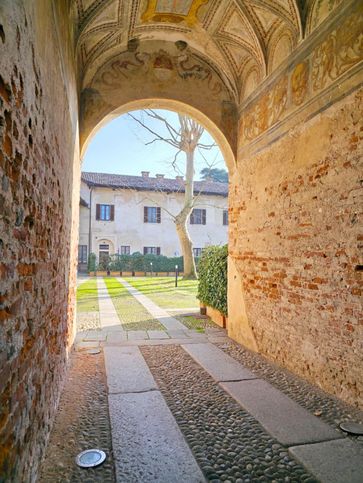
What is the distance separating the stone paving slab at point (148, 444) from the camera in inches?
82.6

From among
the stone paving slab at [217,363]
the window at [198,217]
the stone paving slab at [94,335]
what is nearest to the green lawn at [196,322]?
the stone paving slab at [217,363]

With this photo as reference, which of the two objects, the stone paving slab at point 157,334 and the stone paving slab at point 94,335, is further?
the stone paving slab at point 157,334

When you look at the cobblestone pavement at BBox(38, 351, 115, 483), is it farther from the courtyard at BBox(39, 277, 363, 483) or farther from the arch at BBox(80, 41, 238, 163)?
the arch at BBox(80, 41, 238, 163)

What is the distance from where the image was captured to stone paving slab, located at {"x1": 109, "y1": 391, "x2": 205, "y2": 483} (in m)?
2.10

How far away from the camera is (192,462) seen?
2.23 m

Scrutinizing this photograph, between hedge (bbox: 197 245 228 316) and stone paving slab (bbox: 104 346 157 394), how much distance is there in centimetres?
233

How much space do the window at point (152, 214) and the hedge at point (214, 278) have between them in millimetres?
18172

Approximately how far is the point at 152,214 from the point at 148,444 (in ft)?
79.9

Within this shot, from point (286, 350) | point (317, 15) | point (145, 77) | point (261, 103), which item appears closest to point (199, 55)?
point (145, 77)

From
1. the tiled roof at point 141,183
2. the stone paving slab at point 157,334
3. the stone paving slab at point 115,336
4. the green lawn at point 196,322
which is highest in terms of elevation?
the tiled roof at point 141,183

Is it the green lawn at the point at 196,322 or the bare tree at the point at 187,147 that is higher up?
the bare tree at the point at 187,147

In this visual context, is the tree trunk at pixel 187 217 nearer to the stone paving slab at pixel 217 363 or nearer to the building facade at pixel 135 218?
the building facade at pixel 135 218

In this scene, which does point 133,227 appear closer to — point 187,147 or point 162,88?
point 187,147

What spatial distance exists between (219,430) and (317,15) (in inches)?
176
